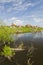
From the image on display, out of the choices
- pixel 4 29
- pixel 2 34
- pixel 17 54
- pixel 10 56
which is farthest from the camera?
pixel 4 29

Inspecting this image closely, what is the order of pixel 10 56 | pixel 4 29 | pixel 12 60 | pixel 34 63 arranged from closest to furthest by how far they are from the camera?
1. pixel 34 63
2. pixel 12 60
3. pixel 10 56
4. pixel 4 29

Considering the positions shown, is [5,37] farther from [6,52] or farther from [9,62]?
[9,62]

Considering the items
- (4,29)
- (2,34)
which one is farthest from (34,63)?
(4,29)

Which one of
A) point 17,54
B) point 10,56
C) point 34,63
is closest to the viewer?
point 34,63

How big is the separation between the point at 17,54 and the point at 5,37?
69.4 feet

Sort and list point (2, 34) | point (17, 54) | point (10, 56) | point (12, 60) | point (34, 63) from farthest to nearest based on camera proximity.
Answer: point (2, 34)
point (17, 54)
point (10, 56)
point (12, 60)
point (34, 63)

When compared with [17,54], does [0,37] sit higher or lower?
higher

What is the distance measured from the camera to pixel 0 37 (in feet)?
266

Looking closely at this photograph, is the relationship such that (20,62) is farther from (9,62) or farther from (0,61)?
(0,61)

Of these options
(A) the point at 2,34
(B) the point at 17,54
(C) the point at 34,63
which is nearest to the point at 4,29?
(A) the point at 2,34

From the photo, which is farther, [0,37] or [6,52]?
[0,37]

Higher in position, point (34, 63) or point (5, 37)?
point (5, 37)

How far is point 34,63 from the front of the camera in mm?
51156

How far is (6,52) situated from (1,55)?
2979 mm
